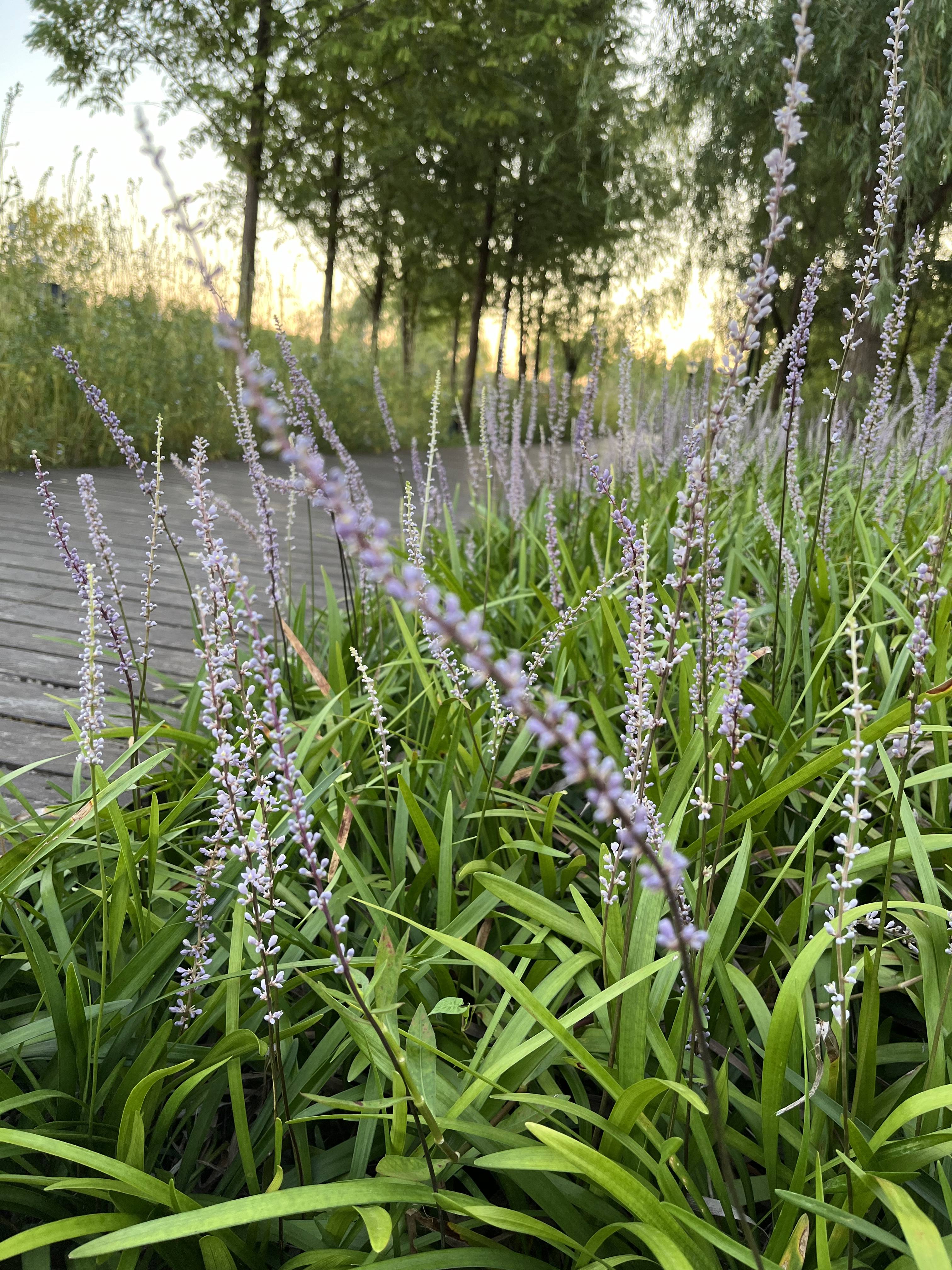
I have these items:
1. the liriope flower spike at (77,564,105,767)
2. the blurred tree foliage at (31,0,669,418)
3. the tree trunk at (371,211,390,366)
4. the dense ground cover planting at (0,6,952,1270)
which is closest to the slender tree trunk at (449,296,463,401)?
the blurred tree foliage at (31,0,669,418)

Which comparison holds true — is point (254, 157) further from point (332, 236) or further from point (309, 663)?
point (309, 663)

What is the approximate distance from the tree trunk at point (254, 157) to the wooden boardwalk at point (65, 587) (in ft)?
13.4

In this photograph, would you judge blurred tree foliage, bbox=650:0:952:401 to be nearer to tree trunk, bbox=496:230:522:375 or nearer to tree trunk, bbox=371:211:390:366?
tree trunk, bbox=496:230:522:375

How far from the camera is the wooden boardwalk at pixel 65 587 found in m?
2.73

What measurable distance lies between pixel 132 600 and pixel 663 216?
1810 centimetres

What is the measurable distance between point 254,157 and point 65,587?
9314 millimetres

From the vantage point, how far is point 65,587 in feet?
14.4

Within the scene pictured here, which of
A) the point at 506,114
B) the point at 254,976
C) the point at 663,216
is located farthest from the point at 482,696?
the point at 663,216

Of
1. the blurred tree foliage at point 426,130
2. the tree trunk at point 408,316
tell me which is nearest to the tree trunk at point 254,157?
the blurred tree foliage at point 426,130

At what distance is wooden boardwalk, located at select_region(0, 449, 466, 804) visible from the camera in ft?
8.97

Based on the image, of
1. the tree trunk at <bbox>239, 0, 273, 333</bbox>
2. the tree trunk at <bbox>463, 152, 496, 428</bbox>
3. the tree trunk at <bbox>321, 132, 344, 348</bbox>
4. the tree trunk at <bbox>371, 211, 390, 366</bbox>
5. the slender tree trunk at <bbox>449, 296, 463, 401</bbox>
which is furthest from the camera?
the slender tree trunk at <bbox>449, 296, 463, 401</bbox>

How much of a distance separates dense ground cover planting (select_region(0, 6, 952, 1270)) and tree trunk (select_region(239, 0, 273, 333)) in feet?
32.6

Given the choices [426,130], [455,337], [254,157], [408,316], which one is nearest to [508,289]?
[254,157]

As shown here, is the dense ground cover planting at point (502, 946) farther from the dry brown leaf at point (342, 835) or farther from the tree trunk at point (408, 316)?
the tree trunk at point (408, 316)
